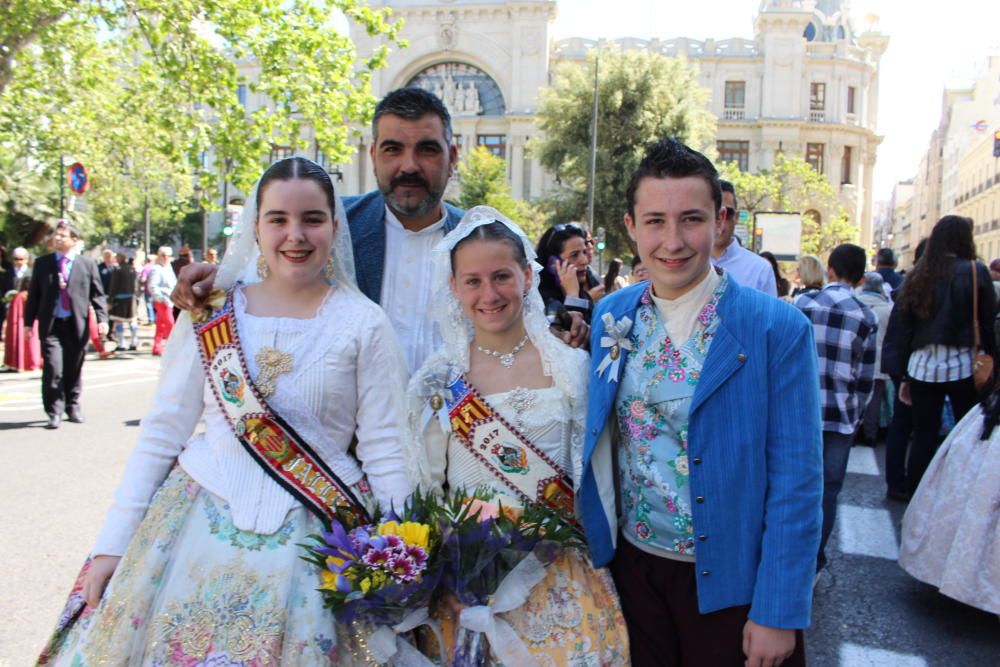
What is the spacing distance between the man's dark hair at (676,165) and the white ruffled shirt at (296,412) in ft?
3.15

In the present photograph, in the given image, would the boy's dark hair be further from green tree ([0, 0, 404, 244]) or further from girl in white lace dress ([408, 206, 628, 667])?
green tree ([0, 0, 404, 244])

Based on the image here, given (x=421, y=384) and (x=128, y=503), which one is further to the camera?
(x=421, y=384)

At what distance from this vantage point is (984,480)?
4371 mm

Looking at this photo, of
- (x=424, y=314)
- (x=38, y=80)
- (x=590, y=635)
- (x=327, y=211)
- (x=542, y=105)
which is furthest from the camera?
(x=542, y=105)

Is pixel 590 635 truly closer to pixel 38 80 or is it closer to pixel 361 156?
pixel 38 80

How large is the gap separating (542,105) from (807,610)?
124 feet

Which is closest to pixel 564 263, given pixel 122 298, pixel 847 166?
pixel 122 298

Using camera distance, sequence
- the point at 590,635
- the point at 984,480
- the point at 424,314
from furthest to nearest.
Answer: the point at 984,480 → the point at 424,314 → the point at 590,635

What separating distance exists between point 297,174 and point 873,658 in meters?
3.59

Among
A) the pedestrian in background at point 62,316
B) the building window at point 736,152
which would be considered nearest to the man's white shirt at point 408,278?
the pedestrian in background at point 62,316

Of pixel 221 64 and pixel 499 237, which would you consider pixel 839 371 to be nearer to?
pixel 499 237

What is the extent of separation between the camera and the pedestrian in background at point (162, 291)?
48.9 ft

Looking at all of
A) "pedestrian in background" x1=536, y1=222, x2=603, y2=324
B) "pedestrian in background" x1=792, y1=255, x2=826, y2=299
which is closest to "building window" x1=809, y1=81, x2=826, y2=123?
"pedestrian in background" x1=792, y1=255, x2=826, y2=299

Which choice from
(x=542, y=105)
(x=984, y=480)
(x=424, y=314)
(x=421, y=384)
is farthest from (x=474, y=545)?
(x=542, y=105)
